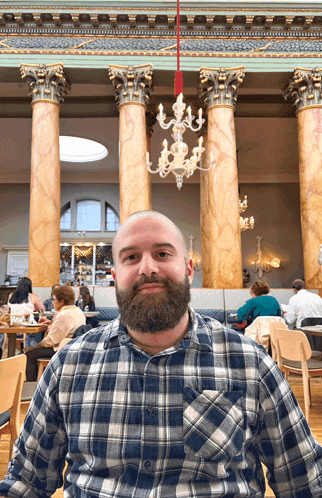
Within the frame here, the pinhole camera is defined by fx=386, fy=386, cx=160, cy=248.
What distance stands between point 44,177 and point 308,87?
6.13 meters

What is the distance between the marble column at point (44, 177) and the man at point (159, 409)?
7.36 meters

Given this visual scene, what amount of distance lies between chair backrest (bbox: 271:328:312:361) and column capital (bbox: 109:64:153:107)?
6493mm

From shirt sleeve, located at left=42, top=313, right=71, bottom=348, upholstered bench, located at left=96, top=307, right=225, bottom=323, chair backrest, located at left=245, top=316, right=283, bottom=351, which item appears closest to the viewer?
shirt sleeve, located at left=42, top=313, right=71, bottom=348

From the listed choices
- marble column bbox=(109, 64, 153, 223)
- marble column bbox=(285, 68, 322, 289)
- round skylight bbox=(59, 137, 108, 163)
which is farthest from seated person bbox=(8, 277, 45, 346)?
round skylight bbox=(59, 137, 108, 163)

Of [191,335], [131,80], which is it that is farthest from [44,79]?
[191,335]

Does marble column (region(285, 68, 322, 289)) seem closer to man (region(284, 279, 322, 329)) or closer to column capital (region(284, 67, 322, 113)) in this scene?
column capital (region(284, 67, 322, 113))

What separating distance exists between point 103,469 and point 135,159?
7856 mm

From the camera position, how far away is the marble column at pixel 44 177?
26.8 ft

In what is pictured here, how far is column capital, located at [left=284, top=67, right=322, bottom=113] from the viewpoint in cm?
848

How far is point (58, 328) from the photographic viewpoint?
13.4ft

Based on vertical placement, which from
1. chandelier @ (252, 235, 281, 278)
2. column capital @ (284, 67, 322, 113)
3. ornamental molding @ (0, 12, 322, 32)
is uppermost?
ornamental molding @ (0, 12, 322, 32)

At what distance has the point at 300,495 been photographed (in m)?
0.98

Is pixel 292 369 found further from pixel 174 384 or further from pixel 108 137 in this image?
pixel 108 137

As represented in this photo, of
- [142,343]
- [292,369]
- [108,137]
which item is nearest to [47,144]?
[108,137]
